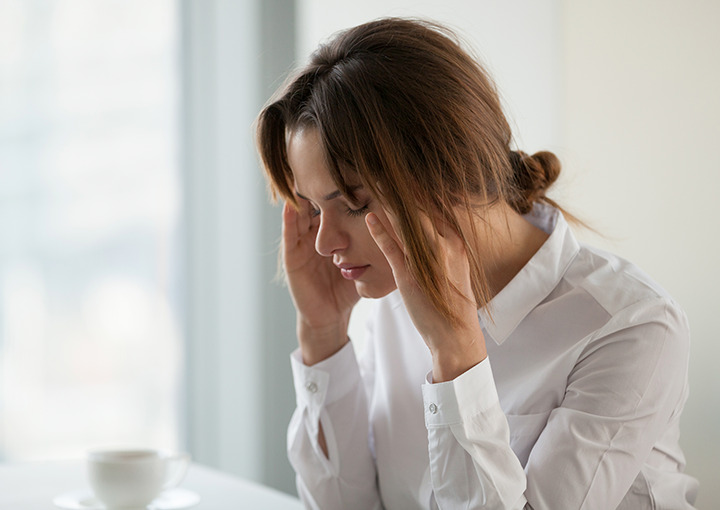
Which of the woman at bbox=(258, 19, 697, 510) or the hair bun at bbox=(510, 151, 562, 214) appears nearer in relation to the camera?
the woman at bbox=(258, 19, 697, 510)

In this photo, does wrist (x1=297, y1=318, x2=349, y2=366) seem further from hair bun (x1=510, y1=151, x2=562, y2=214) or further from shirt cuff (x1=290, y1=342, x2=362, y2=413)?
hair bun (x1=510, y1=151, x2=562, y2=214)

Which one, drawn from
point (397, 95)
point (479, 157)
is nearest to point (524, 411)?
point (479, 157)

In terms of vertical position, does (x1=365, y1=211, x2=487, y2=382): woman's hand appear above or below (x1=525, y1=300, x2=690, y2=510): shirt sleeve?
above

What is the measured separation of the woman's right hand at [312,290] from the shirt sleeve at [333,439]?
0.09 ft

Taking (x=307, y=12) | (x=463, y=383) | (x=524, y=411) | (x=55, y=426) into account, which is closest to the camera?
(x=463, y=383)

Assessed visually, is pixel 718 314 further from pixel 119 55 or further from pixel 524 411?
pixel 119 55

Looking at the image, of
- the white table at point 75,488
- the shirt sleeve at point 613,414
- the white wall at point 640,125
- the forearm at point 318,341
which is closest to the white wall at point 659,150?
the white wall at point 640,125

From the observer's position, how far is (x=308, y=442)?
1164mm

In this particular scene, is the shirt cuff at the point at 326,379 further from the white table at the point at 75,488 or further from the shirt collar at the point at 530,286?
the shirt collar at the point at 530,286

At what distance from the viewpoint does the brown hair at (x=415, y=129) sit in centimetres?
88

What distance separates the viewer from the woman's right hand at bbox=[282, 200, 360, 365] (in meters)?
1.18

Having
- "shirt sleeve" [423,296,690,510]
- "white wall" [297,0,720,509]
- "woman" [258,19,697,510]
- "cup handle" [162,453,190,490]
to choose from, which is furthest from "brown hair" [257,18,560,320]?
"cup handle" [162,453,190,490]

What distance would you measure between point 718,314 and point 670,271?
12 cm

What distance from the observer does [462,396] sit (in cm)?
84
